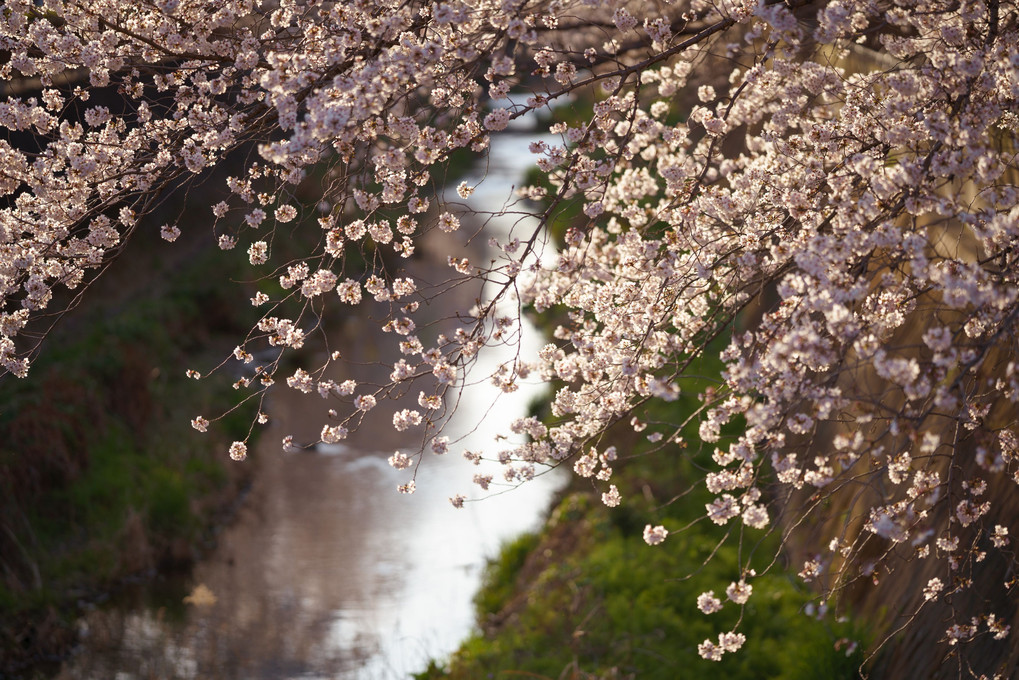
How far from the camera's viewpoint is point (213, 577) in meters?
8.84

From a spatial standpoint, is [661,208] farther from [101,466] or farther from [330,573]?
[101,466]

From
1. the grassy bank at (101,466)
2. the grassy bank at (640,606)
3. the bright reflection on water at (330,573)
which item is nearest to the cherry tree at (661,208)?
the grassy bank at (640,606)

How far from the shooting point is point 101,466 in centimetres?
943

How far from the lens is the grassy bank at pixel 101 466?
26.2ft

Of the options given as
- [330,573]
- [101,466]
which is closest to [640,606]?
[330,573]

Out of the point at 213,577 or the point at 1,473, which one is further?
the point at 213,577

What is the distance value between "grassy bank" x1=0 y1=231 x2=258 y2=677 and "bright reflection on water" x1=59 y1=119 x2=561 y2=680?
380 millimetres

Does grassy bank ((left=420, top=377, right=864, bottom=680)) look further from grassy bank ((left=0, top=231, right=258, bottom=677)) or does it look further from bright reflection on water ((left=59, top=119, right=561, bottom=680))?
grassy bank ((left=0, top=231, right=258, bottom=677))

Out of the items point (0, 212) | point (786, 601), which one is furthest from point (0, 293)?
point (786, 601)

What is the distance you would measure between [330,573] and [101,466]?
2.73m

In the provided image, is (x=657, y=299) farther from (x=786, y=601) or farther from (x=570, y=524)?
(x=570, y=524)

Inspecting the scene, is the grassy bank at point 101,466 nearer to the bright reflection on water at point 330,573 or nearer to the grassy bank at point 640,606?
the bright reflection on water at point 330,573

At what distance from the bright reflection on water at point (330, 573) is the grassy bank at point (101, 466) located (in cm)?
38

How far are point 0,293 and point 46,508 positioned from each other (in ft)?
18.3
